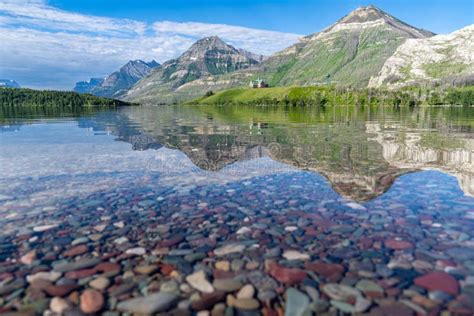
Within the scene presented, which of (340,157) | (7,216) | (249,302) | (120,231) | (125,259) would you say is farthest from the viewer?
(340,157)

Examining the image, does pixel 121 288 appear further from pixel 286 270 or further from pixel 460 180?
pixel 460 180

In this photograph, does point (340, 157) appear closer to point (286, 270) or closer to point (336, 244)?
point (336, 244)

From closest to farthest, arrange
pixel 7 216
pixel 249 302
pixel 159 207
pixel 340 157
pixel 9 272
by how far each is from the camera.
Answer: pixel 249 302 → pixel 9 272 → pixel 7 216 → pixel 159 207 → pixel 340 157

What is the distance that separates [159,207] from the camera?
40.9ft

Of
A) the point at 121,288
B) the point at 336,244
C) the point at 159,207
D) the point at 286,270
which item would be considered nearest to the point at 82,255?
the point at 121,288

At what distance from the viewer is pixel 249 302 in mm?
6680

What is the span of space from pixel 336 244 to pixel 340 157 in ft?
46.0

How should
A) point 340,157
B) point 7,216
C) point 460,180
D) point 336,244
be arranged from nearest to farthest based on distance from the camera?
point 336,244
point 7,216
point 460,180
point 340,157

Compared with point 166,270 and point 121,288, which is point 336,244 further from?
point 121,288

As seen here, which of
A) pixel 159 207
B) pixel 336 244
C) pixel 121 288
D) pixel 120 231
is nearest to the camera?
pixel 121 288

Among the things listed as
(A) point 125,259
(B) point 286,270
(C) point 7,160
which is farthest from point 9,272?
(C) point 7,160

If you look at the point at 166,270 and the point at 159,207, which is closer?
the point at 166,270

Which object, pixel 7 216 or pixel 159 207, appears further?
pixel 159 207

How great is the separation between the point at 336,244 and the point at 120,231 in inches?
251
